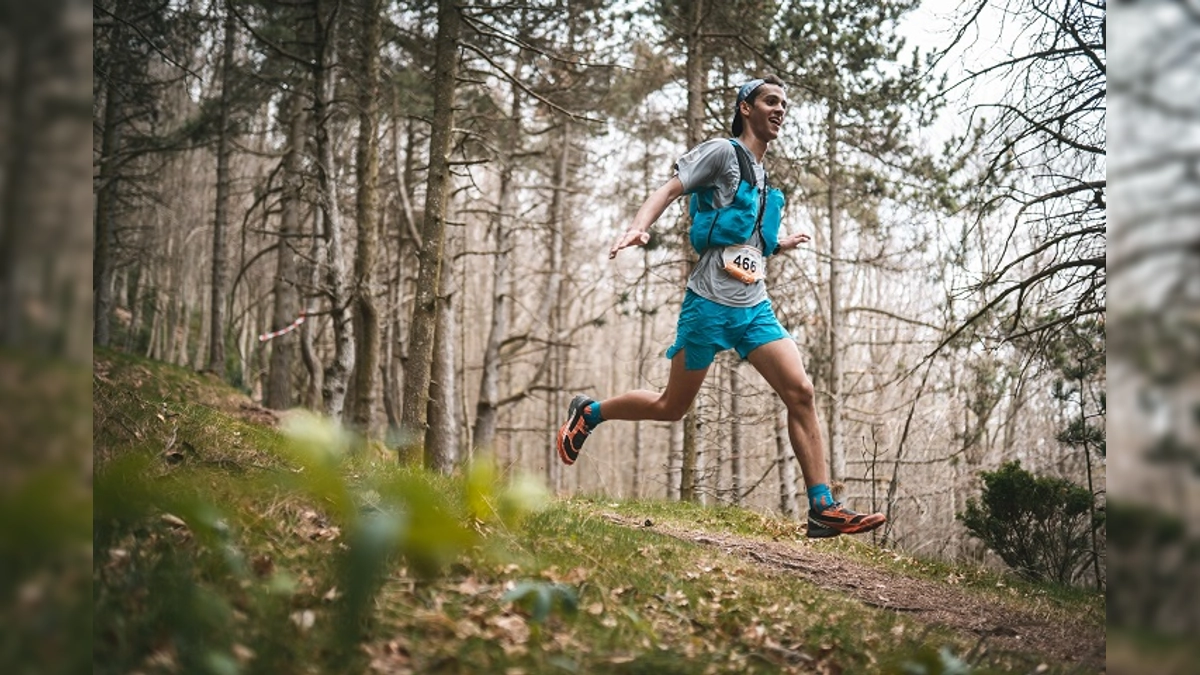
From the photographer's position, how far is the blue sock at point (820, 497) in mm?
4676

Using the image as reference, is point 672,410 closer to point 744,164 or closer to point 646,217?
point 646,217

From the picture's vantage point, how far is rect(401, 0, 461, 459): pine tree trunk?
8500 millimetres

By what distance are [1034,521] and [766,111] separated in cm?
659

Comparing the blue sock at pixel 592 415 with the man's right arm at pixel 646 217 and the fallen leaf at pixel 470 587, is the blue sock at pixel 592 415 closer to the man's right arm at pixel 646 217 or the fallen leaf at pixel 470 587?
the man's right arm at pixel 646 217

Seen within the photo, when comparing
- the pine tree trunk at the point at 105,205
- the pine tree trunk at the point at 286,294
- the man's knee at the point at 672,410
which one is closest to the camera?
the man's knee at the point at 672,410

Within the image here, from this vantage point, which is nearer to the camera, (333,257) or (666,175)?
(333,257)

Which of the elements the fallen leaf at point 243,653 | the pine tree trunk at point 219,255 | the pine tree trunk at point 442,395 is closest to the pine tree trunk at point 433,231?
the pine tree trunk at point 442,395

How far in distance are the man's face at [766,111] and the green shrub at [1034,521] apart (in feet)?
18.7

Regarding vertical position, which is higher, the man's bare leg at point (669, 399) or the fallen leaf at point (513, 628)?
the man's bare leg at point (669, 399)

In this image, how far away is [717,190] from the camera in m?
4.83

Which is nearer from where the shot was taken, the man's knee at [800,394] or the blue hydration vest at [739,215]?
the man's knee at [800,394]

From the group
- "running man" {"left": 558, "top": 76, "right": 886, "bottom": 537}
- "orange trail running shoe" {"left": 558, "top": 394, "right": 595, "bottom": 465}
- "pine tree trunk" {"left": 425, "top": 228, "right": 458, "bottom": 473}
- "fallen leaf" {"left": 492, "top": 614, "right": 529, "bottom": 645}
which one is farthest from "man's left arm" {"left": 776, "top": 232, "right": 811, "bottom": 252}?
"pine tree trunk" {"left": 425, "top": 228, "right": 458, "bottom": 473}

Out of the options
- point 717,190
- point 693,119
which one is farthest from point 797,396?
point 693,119

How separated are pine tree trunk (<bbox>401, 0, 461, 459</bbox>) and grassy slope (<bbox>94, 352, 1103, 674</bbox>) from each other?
3771 millimetres
